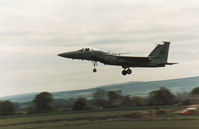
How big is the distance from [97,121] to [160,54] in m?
46.5

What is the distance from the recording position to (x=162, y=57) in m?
53.0

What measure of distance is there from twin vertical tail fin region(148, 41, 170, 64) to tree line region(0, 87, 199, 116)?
219ft

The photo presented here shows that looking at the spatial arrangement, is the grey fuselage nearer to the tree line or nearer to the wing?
the wing

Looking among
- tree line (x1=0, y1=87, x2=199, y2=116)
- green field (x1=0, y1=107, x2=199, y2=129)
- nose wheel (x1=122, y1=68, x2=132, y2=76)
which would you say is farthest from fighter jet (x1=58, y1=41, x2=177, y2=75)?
tree line (x1=0, y1=87, x2=199, y2=116)

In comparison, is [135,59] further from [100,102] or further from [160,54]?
[100,102]

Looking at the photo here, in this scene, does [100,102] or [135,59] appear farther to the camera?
[100,102]

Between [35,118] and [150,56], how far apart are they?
6033 centimetres

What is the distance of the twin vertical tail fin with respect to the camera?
172 ft

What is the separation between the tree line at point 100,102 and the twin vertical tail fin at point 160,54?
2633 inches

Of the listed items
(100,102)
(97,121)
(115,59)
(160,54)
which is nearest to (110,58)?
(115,59)

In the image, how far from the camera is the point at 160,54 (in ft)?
174

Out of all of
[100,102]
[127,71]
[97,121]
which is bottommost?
[97,121]

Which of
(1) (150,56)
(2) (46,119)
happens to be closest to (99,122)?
(2) (46,119)

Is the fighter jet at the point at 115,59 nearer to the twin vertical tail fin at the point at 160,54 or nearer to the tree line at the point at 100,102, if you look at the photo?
the twin vertical tail fin at the point at 160,54
